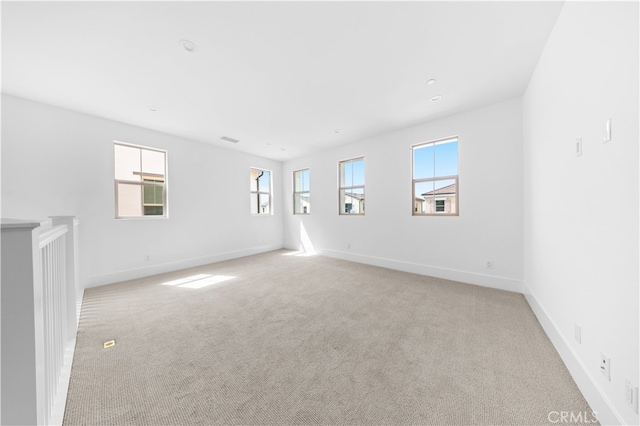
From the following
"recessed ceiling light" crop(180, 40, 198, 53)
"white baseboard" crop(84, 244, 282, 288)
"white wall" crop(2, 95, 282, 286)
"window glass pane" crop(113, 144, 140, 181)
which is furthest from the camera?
"window glass pane" crop(113, 144, 140, 181)

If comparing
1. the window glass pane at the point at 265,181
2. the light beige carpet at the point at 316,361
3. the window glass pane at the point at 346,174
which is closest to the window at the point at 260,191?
the window glass pane at the point at 265,181

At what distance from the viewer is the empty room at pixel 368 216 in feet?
4.02

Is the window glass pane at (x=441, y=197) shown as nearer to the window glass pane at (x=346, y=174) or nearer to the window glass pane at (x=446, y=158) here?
the window glass pane at (x=446, y=158)

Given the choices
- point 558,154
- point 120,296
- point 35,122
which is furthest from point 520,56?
point 35,122

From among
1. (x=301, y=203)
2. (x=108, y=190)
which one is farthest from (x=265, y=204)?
(x=108, y=190)

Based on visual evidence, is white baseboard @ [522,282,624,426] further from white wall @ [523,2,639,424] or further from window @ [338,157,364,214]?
window @ [338,157,364,214]

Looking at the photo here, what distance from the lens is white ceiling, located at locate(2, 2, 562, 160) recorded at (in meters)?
1.70

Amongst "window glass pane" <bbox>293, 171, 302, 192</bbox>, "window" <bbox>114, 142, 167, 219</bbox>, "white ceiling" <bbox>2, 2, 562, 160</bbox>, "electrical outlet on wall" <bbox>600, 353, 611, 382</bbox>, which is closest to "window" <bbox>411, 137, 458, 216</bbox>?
"white ceiling" <bbox>2, 2, 562, 160</bbox>

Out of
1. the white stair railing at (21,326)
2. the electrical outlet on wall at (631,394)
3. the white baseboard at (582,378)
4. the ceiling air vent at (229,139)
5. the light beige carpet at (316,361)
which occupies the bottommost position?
the light beige carpet at (316,361)

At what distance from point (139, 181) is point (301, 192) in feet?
11.9

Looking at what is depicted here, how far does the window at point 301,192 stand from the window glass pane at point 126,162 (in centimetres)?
356

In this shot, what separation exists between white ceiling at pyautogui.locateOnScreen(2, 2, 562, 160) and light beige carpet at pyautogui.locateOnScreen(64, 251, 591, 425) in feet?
8.92

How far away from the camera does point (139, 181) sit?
13.1ft

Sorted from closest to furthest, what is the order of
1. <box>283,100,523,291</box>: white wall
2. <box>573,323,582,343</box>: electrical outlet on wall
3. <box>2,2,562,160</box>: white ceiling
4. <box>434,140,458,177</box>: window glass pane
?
<box>573,323,582,343</box>: electrical outlet on wall, <box>2,2,562,160</box>: white ceiling, <box>283,100,523,291</box>: white wall, <box>434,140,458,177</box>: window glass pane
